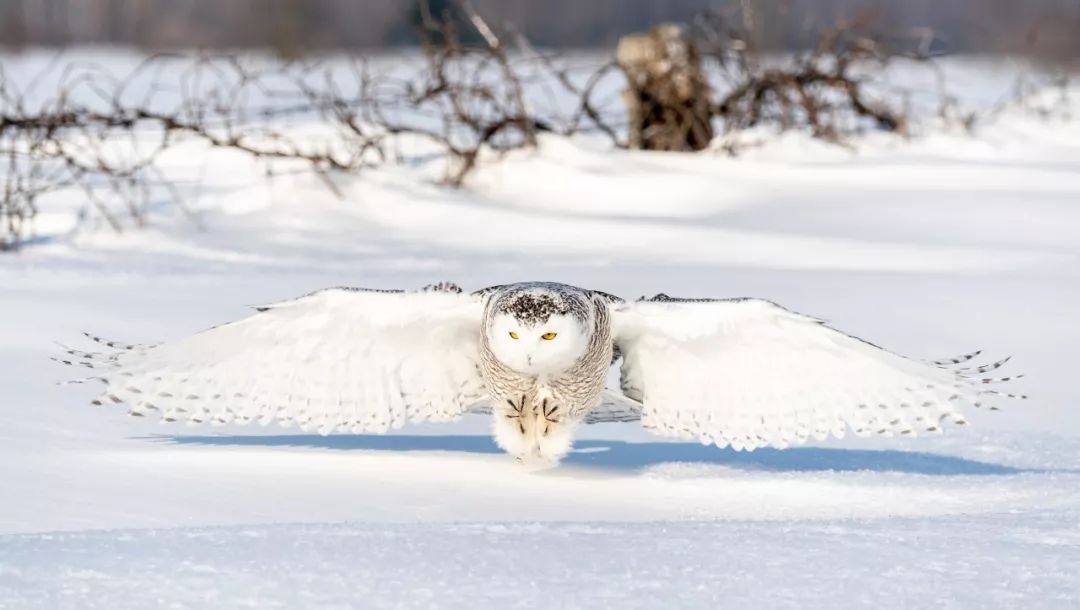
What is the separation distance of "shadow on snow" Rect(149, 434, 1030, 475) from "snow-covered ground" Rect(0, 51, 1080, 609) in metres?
0.02

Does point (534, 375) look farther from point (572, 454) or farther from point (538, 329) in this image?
point (572, 454)

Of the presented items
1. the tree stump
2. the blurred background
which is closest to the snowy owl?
the tree stump

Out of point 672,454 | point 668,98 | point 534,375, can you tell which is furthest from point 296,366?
point 668,98

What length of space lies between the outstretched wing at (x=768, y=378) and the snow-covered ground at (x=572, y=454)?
0.14m

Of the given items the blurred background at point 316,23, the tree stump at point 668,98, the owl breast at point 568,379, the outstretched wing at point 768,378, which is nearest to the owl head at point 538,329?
the owl breast at point 568,379

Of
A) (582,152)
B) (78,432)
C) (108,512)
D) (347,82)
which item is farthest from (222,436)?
(347,82)

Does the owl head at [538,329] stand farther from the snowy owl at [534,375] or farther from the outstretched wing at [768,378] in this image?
the outstretched wing at [768,378]

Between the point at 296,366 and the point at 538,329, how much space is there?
0.72 m

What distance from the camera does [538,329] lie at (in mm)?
3439

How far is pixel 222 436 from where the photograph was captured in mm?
4180

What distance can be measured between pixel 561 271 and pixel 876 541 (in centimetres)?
449

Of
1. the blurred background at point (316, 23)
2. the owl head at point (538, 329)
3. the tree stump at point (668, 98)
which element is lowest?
the owl head at point (538, 329)

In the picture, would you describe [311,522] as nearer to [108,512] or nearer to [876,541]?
[108,512]

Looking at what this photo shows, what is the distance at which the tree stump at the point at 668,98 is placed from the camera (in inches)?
409
